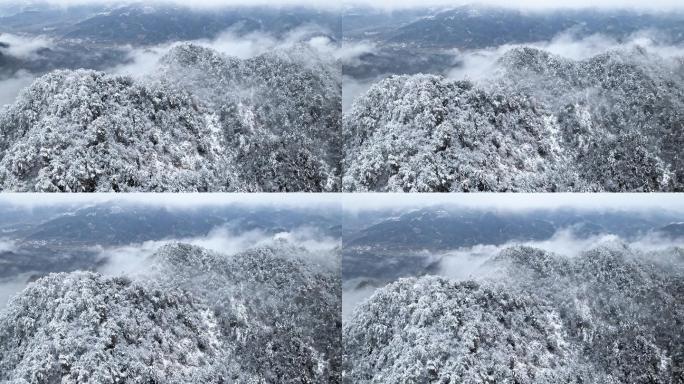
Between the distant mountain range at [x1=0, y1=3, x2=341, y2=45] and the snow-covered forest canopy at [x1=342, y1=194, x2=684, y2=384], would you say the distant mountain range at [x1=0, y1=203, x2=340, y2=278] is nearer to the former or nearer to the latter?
the snow-covered forest canopy at [x1=342, y1=194, x2=684, y2=384]

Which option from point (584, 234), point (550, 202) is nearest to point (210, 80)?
point (550, 202)

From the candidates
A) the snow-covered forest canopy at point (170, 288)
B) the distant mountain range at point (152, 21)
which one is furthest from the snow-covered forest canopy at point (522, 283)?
the distant mountain range at point (152, 21)

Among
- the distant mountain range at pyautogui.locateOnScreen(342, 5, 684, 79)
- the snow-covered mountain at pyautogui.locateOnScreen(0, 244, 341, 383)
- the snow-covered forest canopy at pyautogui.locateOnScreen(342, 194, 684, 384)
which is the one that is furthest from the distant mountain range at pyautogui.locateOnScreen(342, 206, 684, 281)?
the distant mountain range at pyautogui.locateOnScreen(342, 5, 684, 79)

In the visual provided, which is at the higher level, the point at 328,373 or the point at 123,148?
the point at 123,148

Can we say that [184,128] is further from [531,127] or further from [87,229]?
[531,127]

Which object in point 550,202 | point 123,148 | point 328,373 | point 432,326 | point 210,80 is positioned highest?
point 210,80

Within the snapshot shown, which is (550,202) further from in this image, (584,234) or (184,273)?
(184,273)
